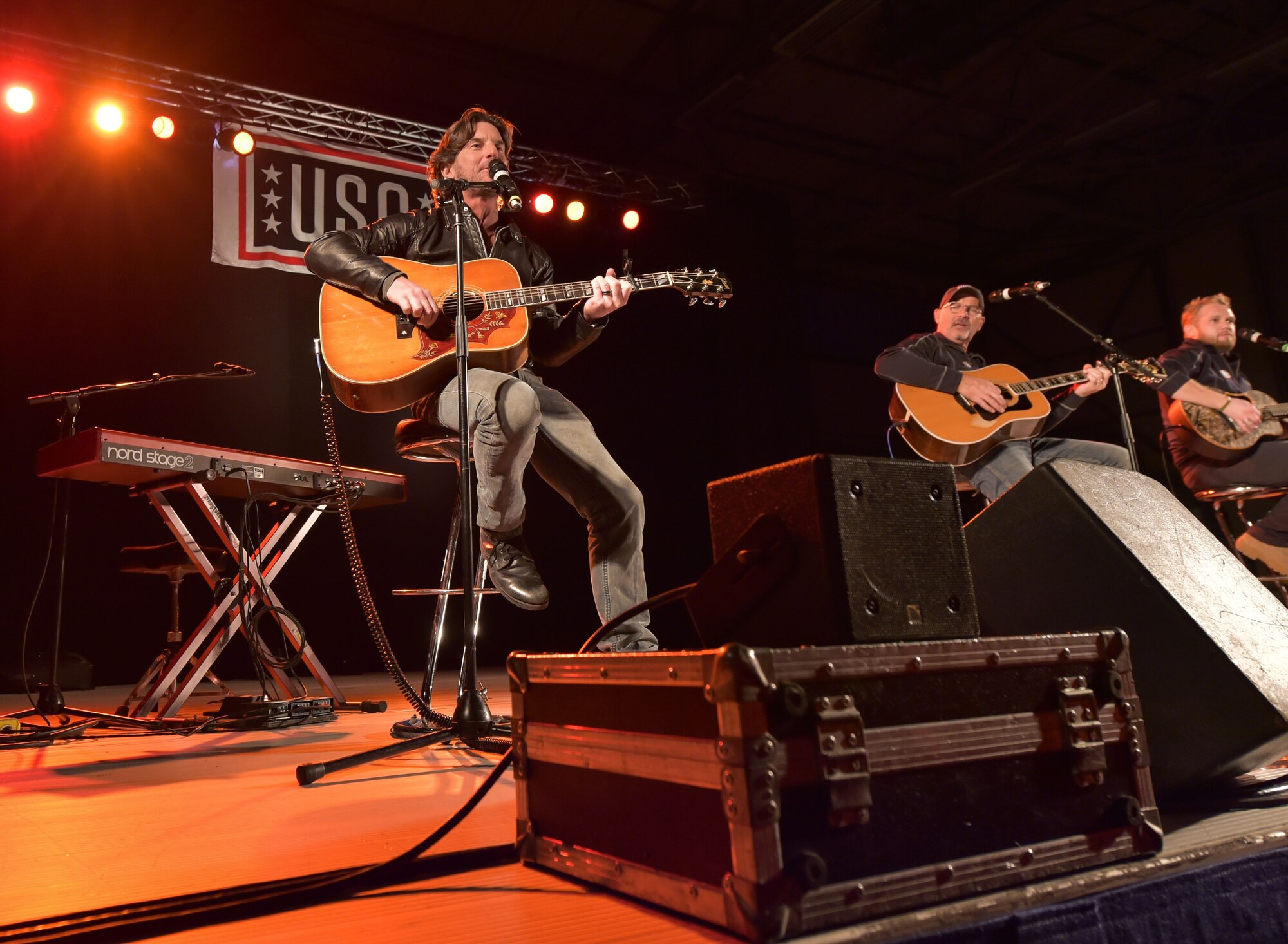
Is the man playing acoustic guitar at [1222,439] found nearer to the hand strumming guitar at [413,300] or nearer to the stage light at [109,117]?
the hand strumming guitar at [413,300]

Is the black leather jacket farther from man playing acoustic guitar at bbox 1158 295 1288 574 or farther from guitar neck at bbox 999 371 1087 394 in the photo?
man playing acoustic guitar at bbox 1158 295 1288 574

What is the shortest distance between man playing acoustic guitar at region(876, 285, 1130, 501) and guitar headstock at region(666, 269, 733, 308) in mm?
1199

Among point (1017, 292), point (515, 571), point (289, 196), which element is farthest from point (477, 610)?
point (289, 196)

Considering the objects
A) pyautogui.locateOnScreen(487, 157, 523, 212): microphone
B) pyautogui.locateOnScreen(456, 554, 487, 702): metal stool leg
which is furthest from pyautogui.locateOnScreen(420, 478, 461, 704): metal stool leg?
pyautogui.locateOnScreen(487, 157, 523, 212): microphone

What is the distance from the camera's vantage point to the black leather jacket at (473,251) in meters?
2.63

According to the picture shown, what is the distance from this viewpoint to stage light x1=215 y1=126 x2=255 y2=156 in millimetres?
5500

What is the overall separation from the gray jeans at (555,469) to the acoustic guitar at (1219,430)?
3542 millimetres

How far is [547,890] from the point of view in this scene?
107 centimetres

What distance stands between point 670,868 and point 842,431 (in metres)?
9.60

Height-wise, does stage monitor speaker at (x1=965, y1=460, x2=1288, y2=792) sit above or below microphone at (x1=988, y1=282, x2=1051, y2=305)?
below

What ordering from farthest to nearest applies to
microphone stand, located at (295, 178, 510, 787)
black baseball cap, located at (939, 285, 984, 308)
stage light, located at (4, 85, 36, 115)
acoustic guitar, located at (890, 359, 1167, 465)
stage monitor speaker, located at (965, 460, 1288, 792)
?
stage light, located at (4, 85, 36, 115)
black baseball cap, located at (939, 285, 984, 308)
acoustic guitar, located at (890, 359, 1167, 465)
microphone stand, located at (295, 178, 510, 787)
stage monitor speaker, located at (965, 460, 1288, 792)

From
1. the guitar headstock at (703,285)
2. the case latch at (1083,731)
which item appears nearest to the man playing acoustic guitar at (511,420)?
the guitar headstock at (703,285)

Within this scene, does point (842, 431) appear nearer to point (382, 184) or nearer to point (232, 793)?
point (382, 184)

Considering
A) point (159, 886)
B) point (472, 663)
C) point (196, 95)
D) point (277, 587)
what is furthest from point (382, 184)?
point (159, 886)
